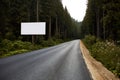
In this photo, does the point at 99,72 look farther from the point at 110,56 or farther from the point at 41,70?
the point at 110,56

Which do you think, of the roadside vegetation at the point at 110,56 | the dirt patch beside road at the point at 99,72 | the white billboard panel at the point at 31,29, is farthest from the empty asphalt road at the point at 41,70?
the white billboard panel at the point at 31,29

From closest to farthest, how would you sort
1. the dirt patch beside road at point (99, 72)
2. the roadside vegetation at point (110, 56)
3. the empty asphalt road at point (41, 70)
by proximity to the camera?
1. the empty asphalt road at point (41, 70)
2. the dirt patch beside road at point (99, 72)
3. the roadside vegetation at point (110, 56)

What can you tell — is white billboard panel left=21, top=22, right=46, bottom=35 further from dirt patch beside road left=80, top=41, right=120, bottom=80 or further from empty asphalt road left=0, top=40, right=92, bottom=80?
dirt patch beside road left=80, top=41, right=120, bottom=80

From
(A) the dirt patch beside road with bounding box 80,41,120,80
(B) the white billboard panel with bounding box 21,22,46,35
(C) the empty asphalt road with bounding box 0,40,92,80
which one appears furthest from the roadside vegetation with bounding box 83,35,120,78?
(B) the white billboard panel with bounding box 21,22,46,35

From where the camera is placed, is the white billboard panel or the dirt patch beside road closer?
the dirt patch beside road

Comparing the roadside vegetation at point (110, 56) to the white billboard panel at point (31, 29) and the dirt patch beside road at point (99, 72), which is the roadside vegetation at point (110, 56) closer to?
the dirt patch beside road at point (99, 72)

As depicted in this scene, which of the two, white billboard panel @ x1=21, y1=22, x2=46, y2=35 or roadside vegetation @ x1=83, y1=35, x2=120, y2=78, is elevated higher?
white billboard panel @ x1=21, y1=22, x2=46, y2=35

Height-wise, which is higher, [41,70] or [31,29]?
[31,29]

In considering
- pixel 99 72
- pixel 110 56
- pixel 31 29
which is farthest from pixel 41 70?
pixel 31 29

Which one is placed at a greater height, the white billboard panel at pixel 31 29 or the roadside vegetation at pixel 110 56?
the white billboard panel at pixel 31 29

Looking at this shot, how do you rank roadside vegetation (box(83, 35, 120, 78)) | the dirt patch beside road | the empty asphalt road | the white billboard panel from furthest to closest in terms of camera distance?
Result: the white billboard panel, roadside vegetation (box(83, 35, 120, 78)), the dirt patch beside road, the empty asphalt road

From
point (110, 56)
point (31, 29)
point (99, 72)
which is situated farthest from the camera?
point (31, 29)

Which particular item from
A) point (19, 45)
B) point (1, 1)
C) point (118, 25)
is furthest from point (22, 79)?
point (1, 1)

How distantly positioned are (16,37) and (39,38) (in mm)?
4730
